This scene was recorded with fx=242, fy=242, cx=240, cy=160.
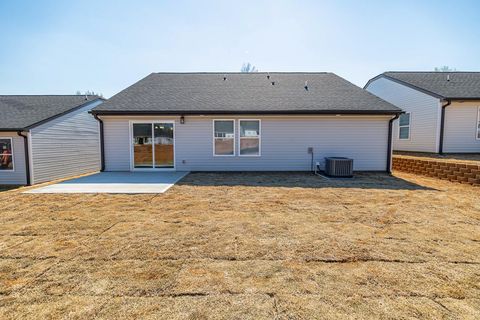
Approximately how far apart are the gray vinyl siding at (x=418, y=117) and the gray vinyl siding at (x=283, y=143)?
12.8ft

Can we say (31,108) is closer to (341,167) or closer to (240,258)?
(240,258)

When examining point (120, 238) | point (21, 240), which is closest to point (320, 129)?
point (120, 238)

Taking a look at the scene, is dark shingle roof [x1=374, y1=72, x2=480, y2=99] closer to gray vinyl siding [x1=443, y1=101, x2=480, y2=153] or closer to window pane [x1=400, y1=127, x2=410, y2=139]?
gray vinyl siding [x1=443, y1=101, x2=480, y2=153]

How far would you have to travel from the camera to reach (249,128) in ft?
32.8

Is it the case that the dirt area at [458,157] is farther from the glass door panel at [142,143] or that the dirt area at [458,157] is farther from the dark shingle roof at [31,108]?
the dark shingle roof at [31,108]

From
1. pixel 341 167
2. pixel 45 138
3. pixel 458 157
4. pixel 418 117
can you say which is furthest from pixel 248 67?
pixel 341 167

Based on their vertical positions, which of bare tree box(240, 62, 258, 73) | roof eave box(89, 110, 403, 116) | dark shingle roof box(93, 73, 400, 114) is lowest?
roof eave box(89, 110, 403, 116)

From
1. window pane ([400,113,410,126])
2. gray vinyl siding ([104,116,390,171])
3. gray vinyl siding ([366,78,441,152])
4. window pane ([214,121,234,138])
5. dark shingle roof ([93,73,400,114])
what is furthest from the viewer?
window pane ([400,113,410,126])

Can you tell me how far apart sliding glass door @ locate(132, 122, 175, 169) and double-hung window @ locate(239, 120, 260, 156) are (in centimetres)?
292

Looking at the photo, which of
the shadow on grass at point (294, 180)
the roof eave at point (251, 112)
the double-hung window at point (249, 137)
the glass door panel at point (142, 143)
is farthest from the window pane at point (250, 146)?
the glass door panel at point (142, 143)

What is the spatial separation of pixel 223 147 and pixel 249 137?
116 centimetres

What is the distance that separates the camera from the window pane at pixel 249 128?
9.98 m

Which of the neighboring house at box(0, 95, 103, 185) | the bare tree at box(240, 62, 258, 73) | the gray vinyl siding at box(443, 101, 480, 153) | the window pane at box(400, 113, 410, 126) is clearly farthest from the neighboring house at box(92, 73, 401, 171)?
the bare tree at box(240, 62, 258, 73)

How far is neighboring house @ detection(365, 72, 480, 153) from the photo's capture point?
11.4m
